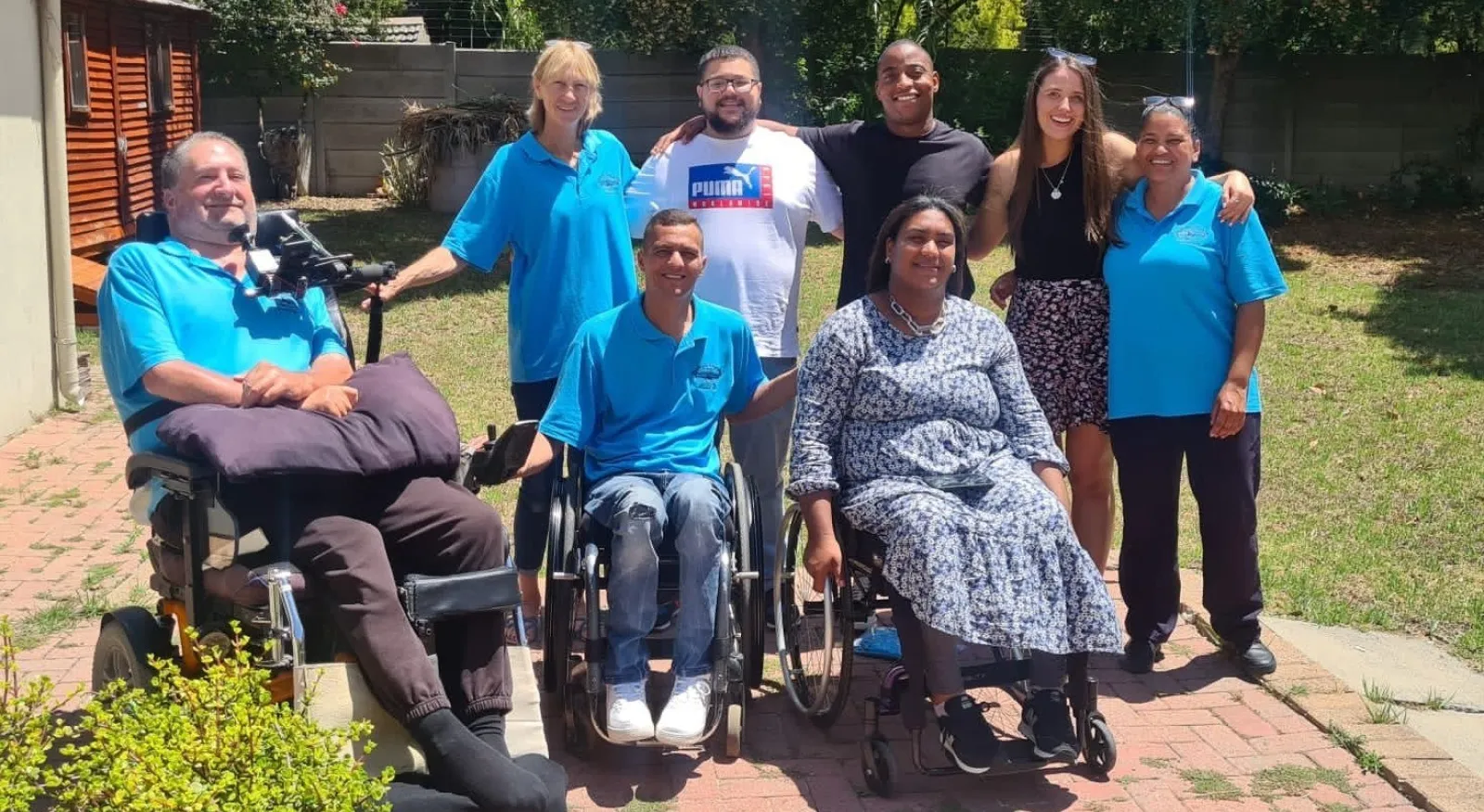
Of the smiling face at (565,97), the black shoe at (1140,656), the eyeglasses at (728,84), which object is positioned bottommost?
the black shoe at (1140,656)

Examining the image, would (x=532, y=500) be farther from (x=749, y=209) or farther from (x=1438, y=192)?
(x=1438, y=192)

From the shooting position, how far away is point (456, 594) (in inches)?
132

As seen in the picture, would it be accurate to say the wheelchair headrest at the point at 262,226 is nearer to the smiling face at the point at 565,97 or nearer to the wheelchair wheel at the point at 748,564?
the smiling face at the point at 565,97

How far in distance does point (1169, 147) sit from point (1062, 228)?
0.38 meters

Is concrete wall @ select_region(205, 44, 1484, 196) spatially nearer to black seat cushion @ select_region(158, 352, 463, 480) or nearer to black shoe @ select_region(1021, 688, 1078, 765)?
black seat cushion @ select_region(158, 352, 463, 480)

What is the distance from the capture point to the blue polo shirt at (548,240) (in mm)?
4551

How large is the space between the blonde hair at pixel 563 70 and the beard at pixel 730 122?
36 centimetres

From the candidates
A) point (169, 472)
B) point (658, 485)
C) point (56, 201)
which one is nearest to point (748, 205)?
point (658, 485)

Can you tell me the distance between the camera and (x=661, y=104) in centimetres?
1493

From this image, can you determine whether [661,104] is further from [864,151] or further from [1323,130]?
[864,151]

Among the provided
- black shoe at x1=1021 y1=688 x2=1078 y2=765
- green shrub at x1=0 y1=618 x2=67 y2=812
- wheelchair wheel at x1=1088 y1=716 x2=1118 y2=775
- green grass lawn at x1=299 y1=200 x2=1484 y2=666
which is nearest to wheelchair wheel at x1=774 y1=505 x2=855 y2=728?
black shoe at x1=1021 y1=688 x2=1078 y2=765

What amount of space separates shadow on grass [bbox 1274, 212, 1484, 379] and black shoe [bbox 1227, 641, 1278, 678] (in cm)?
485

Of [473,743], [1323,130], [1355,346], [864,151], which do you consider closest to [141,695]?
[473,743]

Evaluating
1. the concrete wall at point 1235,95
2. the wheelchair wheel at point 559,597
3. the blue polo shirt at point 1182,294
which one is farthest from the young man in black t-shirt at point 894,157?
the concrete wall at point 1235,95
